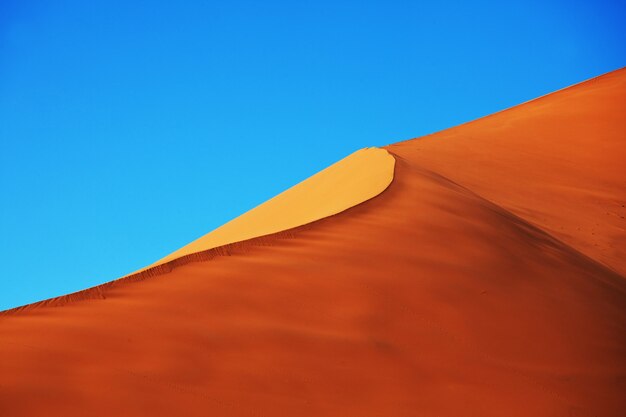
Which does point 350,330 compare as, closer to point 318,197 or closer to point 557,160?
point 318,197

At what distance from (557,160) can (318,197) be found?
569 cm

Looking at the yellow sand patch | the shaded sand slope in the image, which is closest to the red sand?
the yellow sand patch

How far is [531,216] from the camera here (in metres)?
8.82

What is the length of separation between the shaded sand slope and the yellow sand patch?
0.96 meters

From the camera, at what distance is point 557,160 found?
510 inches

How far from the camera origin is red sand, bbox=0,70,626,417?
3.10 metres

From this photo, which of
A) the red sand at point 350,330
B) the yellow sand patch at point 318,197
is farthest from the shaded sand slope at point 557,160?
the red sand at point 350,330

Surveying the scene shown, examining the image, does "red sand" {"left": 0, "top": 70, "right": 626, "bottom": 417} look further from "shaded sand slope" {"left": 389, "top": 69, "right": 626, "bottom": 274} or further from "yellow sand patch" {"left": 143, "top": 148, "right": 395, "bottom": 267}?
"shaded sand slope" {"left": 389, "top": 69, "right": 626, "bottom": 274}

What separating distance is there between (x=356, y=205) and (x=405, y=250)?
0.90 meters

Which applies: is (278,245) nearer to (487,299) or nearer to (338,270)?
(338,270)

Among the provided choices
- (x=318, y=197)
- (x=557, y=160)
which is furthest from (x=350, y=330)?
(x=557, y=160)

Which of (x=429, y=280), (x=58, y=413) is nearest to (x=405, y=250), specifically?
(x=429, y=280)

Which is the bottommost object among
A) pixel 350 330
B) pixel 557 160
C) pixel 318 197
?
pixel 350 330

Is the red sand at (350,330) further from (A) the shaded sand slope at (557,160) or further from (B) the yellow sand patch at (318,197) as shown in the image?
(A) the shaded sand slope at (557,160)
